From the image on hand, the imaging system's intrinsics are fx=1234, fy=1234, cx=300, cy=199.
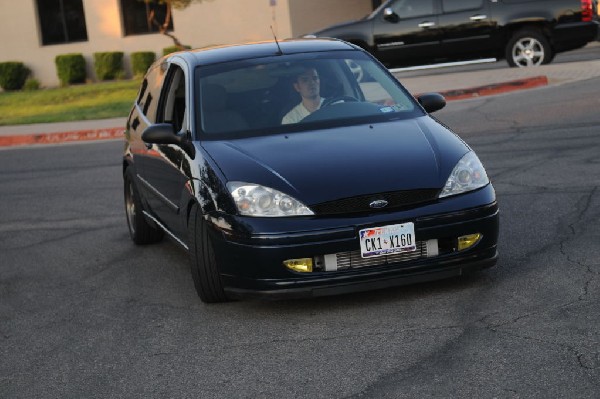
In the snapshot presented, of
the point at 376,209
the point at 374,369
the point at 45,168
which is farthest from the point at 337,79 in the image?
the point at 45,168

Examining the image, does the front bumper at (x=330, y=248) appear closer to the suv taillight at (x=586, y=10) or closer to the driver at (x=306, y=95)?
the driver at (x=306, y=95)

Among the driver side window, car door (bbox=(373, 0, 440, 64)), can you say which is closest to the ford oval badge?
the driver side window

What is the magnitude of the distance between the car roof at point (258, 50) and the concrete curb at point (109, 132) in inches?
403

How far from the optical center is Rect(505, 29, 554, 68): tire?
2188 centimetres

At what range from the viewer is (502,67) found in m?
22.8

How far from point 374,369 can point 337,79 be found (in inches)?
122

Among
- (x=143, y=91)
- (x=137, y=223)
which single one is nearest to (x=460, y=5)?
(x=143, y=91)

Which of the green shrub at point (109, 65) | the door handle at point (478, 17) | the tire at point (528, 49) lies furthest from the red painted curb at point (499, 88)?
the green shrub at point (109, 65)

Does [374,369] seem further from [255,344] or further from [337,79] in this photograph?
[337,79]

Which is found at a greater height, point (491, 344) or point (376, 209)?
point (376, 209)

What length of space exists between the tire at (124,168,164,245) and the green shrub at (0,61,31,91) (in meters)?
25.4

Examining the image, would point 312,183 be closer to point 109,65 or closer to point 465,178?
point 465,178

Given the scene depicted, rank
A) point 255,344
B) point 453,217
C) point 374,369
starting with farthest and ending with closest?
point 453,217, point 255,344, point 374,369

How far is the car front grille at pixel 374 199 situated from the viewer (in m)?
6.69
